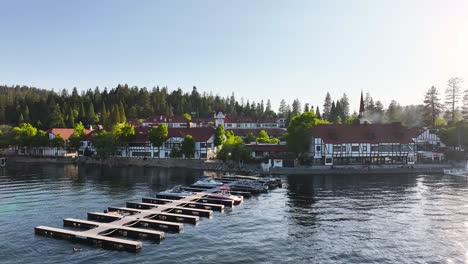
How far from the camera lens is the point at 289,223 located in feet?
136

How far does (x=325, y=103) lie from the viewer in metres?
194

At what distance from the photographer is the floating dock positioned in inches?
1345

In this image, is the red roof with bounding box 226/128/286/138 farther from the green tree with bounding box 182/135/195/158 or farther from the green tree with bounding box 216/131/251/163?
the green tree with bounding box 216/131/251/163

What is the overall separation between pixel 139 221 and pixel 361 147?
59382 mm

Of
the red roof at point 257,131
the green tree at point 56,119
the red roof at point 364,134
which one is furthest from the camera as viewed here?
the green tree at point 56,119

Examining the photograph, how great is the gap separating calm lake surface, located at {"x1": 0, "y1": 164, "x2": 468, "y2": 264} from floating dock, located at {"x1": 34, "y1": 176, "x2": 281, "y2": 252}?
90 cm

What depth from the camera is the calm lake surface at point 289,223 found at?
31438 mm

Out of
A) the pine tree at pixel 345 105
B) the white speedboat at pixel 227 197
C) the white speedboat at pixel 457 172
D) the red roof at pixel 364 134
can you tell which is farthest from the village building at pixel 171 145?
the pine tree at pixel 345 105

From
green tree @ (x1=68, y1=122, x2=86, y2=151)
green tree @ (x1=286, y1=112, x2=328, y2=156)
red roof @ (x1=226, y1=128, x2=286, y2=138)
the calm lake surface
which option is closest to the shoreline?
green tree @ (x1=286, y1=112, x2=328, y2=156)

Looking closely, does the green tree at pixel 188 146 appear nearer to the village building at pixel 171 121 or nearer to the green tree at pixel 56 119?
the village building at pixel 171 121

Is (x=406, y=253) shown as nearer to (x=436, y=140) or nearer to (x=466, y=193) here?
(x=466, y=193)

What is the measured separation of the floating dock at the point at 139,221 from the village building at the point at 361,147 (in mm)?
34175

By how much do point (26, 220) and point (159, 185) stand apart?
2695 cm

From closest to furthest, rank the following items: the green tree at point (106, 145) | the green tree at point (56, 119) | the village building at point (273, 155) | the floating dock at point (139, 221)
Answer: the floating dock at point (139, 221)
the village building at point (273, 155)
the green tree at point (106, 145)
the green tree at point (56, 119)
